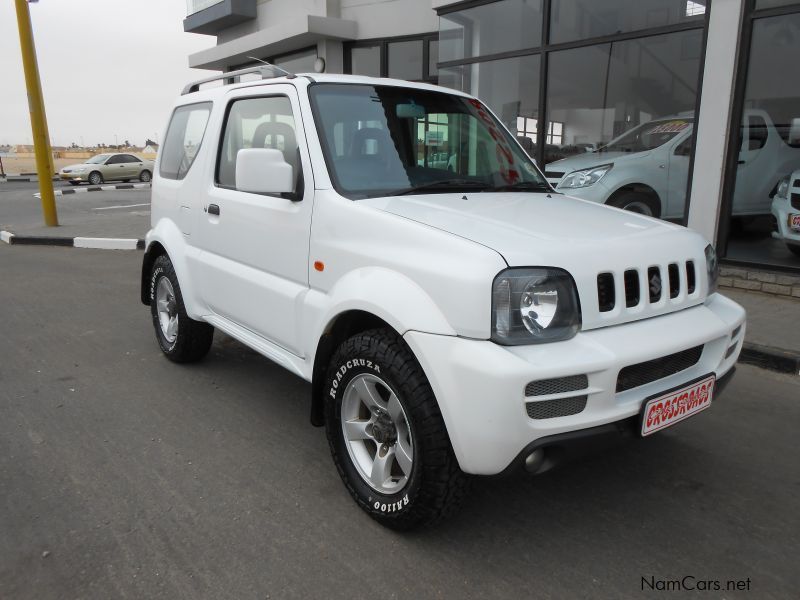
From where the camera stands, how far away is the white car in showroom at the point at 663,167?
6730 millimetres

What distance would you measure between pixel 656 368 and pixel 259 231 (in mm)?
2081

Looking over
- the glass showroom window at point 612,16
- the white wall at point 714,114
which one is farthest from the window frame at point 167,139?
the glass showroom window at point 612,16

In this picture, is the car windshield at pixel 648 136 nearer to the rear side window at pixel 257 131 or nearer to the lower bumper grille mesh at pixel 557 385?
the rear side window at pixel 257 131

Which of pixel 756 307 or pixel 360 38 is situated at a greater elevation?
pixel 360 38

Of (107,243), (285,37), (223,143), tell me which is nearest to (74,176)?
(285,37)

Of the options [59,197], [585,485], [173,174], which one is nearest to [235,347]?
[173,174]

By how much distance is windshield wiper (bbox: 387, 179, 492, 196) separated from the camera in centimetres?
303

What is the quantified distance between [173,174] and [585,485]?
11.1 ft

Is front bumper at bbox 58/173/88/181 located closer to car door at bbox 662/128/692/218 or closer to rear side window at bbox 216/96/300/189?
car door at bbox 662/128/692/218

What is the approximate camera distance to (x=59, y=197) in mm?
20359

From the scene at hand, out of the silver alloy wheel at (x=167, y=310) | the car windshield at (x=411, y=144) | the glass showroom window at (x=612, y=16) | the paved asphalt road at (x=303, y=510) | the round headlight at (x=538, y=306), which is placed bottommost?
the paved asphalt road at (x=303, y=510)

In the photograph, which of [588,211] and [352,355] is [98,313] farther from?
[588,211]

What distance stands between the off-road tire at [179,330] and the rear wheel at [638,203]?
17.2 ft

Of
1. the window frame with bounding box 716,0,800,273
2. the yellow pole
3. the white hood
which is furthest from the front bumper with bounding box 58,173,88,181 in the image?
the white hood
